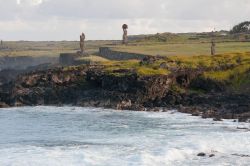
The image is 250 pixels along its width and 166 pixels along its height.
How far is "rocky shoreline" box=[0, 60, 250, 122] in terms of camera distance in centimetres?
6094

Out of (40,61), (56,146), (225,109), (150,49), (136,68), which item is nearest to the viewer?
(56,146)

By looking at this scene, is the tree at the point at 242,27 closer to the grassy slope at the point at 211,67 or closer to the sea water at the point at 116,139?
the grassy slope at the point at 211,67

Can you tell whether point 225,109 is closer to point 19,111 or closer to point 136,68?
point 136,68

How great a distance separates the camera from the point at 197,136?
40344 mm

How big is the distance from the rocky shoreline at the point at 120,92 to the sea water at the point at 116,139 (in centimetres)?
459

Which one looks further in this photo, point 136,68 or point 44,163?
point 136,68

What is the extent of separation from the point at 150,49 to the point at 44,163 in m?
80.2

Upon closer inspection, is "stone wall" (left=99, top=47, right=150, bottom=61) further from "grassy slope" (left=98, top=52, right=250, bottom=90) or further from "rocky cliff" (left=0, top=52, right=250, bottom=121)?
"rocky cliff" (left=0, top=52, right=250, bottom=121)

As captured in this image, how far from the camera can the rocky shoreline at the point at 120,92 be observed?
200ft

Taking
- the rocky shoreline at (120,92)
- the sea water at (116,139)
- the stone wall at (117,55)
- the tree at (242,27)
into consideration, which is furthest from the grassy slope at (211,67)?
the tree at (242,27)

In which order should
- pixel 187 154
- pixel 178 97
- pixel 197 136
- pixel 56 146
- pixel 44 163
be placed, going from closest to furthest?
pixel 44 163 → pixel 187 154 → pixel 56 146 → pixel 197 136 → pixel 178 97

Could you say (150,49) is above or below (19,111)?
above

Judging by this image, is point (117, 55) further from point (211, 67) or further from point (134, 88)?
point (134, 88)

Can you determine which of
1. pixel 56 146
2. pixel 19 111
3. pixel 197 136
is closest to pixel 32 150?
pixel 56 146
